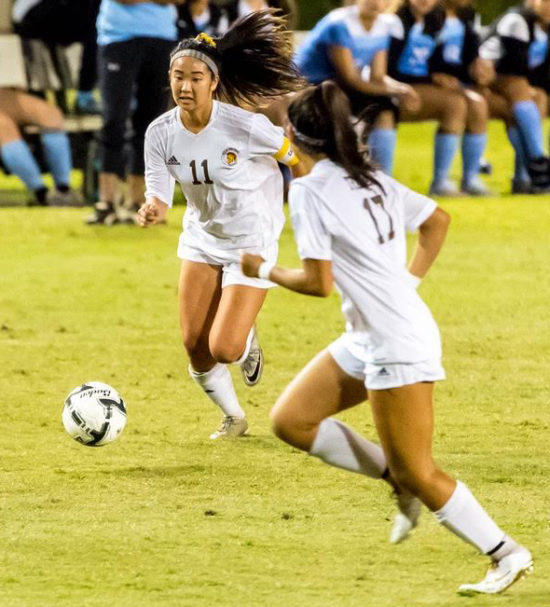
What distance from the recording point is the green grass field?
17.6 feet

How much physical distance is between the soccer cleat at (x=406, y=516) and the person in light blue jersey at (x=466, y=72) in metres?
11.3

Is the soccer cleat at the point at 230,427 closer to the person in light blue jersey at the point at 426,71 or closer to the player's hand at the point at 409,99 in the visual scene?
the player's hand at the point at 409,99

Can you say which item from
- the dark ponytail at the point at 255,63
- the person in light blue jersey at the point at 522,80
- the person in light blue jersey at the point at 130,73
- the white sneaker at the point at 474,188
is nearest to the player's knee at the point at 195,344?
the dark ponytail at the point at 255,63

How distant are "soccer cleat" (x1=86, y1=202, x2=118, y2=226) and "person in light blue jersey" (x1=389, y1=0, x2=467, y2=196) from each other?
3.51 metres

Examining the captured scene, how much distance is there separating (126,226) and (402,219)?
948 cm

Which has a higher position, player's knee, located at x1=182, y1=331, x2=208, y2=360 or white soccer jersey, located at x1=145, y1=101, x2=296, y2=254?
white soccer jersey, located at x1=145, y1=101, x2=296, y2=254

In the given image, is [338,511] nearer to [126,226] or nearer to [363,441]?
[363,441]

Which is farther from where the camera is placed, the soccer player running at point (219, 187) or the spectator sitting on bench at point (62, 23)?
the spectator sitting on bench at point (62, 23)

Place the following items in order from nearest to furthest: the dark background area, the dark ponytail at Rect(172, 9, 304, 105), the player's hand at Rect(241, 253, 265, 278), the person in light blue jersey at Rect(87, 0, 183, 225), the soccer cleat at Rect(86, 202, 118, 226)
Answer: the player's hand at Rect(241, 253, 265, 278) < the dark ponytail at Rect(172, 9, 304, 105) < the person in light blue jersey at Rect(87, 0, 183, 225) < the soccer cleat at Rect(86, 202, 118, 226) < the dark background area

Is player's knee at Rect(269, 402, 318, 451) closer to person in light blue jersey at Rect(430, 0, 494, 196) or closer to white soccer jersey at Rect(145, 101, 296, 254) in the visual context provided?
white soccer jersey at Rect(145, 101, 296, 254)

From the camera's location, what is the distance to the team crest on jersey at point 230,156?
7402mm

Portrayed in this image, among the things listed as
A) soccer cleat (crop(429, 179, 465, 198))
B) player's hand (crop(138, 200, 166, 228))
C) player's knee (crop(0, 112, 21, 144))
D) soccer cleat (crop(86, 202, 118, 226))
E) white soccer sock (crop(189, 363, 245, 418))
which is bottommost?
soccer cleat (crop(429, 179, 465, 198))

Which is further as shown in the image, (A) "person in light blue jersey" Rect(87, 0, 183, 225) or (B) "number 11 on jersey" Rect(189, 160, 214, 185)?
(A) "person in light blue jersey" Rect(87, 0, 183, 225)

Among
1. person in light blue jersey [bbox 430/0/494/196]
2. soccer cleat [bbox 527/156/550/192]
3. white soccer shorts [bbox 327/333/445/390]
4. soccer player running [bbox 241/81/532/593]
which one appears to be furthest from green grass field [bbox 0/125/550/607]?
A: soccer cleat [bbox 527/156/550/192]
